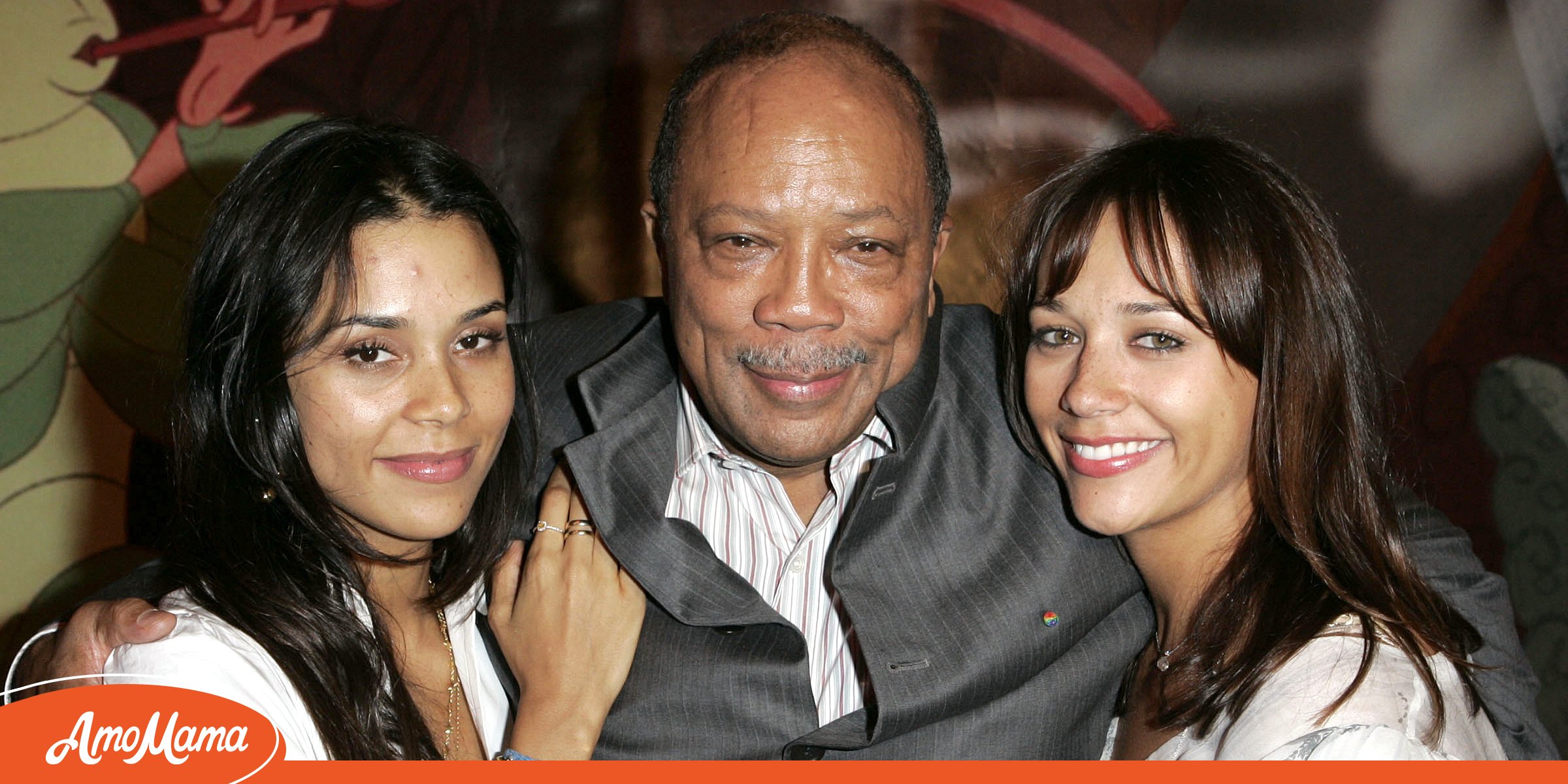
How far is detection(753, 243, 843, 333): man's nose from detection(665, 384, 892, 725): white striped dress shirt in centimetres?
23

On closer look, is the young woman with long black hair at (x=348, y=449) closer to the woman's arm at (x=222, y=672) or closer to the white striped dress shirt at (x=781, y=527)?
the woman's arm at (x=222, y=672)

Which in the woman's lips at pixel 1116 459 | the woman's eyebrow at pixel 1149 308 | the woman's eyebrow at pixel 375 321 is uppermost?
the woman's eyebrow at pixel 375 321

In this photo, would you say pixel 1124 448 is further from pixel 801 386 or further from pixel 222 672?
pixel 222 672

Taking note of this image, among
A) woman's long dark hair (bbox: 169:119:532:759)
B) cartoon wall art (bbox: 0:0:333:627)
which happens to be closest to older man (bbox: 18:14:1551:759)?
woman's long dark hair (bbox: 169:119:532:759)

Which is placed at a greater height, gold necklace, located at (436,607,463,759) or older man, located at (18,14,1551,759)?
older man, located at (18,14,1551,759)

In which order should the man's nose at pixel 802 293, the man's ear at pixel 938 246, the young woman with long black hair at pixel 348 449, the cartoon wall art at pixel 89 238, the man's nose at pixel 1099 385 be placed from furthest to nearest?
the cartoon wall art at pixel 89 238 < the man's ear at pixel 938 246 < the man's nose at pixel 802 293 < the man's nose at pixel 1099 385 < the young woman with long black hair at pixel 348 449

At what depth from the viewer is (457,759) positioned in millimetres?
1700

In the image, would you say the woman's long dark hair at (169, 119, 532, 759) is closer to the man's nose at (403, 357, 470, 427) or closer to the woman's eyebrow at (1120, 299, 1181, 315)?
the man's nose at (403, 357, 470, 427)

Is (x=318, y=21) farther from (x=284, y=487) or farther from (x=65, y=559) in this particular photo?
(x=284, y=487)

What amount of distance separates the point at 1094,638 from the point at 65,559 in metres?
Answer: 2.85

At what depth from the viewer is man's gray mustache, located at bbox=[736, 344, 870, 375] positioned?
1709 mm

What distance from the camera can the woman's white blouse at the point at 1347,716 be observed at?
1.33 m

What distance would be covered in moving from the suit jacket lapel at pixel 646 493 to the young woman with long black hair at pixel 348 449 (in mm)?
79

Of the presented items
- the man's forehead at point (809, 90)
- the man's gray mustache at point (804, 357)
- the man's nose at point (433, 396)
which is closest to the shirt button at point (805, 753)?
the man's gray mustache at point (804, 357)
